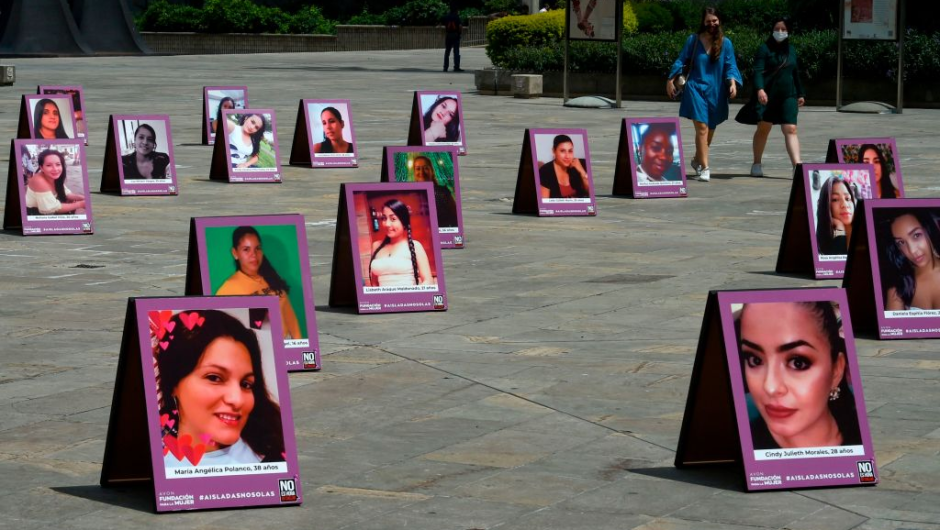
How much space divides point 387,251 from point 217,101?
1217cm

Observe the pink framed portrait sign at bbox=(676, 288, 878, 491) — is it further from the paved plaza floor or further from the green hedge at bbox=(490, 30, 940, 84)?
the green hedge at bbox=(490, 30, 940, 84)

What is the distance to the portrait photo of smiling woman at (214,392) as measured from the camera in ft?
20.4

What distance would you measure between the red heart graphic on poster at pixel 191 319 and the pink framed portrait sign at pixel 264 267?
85.4 inches

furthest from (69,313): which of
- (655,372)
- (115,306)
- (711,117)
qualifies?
(711,117)

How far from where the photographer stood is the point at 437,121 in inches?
840

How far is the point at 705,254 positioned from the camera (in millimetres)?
13164

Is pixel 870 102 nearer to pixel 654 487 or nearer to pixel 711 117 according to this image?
pixel 711 117

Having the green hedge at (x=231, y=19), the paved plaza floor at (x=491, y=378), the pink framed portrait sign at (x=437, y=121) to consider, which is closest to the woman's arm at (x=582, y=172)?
the paved plaza floor at (x=491, y=378)

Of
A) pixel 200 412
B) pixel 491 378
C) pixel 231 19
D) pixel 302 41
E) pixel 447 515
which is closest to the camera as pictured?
pixel 447 515

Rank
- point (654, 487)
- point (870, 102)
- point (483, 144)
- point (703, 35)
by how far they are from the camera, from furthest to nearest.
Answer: point (870, 102)
point (483, 144)
point (703, 35)
point (654, 487)

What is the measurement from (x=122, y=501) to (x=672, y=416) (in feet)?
9.20

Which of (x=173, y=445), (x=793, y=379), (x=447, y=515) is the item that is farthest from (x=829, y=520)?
(x=173, y=445)

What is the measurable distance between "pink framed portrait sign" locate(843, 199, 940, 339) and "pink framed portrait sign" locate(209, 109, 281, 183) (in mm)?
9649

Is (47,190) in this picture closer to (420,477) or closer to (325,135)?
(325,135)
